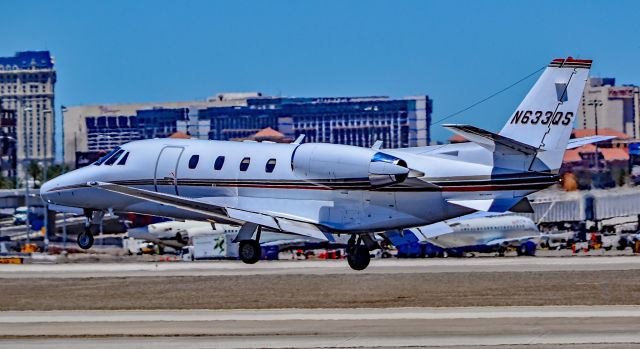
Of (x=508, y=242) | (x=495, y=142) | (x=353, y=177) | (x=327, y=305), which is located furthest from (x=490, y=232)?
(x=495, y=142)

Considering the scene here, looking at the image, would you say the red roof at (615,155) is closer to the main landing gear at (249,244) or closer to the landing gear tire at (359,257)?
the landing gear tire at (359,257)

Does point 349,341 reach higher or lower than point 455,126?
lower

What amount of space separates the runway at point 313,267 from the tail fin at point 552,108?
2778 centimetres

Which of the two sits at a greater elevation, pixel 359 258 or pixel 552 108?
pixel 552 108

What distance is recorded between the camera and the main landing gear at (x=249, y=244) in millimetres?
56469

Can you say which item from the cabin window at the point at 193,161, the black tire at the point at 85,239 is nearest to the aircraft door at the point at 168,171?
the cabin window at the point at 193,161

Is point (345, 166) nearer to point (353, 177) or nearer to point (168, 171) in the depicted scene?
point (353, 177)

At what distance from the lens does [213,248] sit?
4518 inches

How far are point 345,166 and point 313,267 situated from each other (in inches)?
1437

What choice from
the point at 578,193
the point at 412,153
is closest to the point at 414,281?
the point at 412,153

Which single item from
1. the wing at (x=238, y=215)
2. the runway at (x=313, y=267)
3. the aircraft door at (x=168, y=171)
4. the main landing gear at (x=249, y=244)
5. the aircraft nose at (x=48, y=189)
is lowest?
the runway at (x=313, y=267)

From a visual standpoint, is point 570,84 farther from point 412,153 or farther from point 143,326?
point 143,326

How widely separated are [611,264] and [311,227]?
1412 inches

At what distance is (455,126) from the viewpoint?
159 ft
